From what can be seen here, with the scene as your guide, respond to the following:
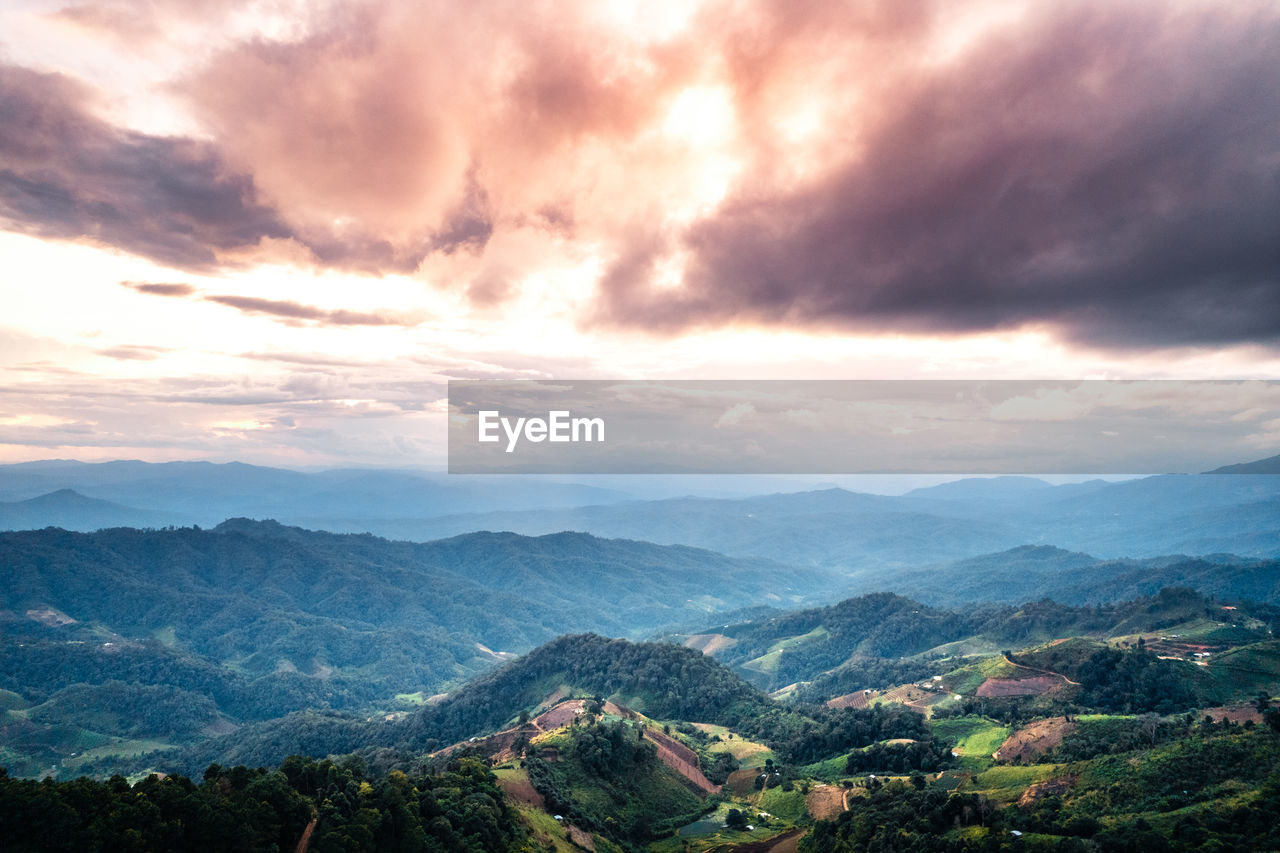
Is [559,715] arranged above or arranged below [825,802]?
below

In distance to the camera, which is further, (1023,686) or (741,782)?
(1023,686)

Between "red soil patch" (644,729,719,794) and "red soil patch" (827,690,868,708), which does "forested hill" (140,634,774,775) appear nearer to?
Result: "red soil patch" (827,690,868,708)

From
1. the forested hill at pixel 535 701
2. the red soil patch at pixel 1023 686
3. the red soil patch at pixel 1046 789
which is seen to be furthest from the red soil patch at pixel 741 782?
the red soil patch at pixel 1023 686

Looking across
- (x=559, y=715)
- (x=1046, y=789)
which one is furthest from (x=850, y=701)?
(x=1046, y=789)

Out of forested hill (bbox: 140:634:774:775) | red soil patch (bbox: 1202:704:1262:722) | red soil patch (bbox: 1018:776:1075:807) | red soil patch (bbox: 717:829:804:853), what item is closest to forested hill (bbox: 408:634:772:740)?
forested hill (bbox: 140:634:774:775)

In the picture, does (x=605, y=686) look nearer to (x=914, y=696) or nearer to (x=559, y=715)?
(x=559, y=715)

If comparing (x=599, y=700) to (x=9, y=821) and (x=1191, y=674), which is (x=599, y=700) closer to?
(x=9, y=821)

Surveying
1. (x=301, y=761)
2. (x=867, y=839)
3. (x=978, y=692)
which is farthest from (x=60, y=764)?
(x=978, y=692)
